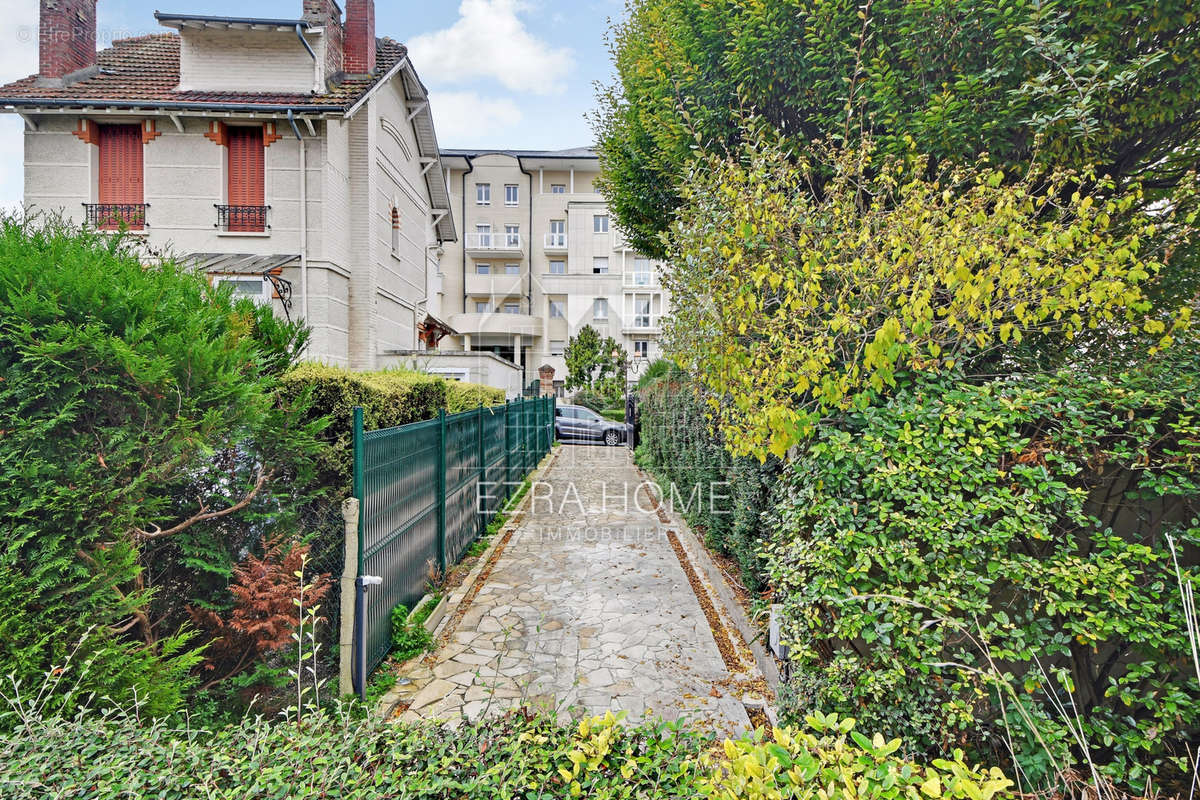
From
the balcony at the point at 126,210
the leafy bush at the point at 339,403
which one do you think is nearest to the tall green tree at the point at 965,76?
the leafy bush at the point at 339,403

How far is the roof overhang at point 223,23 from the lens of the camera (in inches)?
434

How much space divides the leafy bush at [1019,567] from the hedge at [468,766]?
2.25 ft

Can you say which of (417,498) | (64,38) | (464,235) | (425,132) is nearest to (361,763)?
(417,498)

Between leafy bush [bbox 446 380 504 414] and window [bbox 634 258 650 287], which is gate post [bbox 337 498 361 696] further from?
window [bbox 634 258 650 287]

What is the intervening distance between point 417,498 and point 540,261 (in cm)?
2967

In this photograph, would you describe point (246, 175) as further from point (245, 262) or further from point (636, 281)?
point (636, 281)

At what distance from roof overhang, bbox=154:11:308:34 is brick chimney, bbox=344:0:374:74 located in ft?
4.48

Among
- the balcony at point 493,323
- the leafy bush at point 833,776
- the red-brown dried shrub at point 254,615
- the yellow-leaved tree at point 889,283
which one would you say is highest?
the balcony at point 493,323

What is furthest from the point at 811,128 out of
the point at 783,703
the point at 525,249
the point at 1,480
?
the point at 525,249

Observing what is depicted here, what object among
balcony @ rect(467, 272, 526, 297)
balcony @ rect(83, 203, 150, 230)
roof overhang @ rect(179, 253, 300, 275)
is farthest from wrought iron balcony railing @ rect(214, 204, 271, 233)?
balcony @ rect(467, 272, 526, 297)

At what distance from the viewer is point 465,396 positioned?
852 cm

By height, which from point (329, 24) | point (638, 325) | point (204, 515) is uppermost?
point (329, 24)

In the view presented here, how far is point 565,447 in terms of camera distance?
1816 centimetres

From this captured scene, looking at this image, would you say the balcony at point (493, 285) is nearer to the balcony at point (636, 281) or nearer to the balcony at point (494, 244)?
the balcony at point (494, 244)
